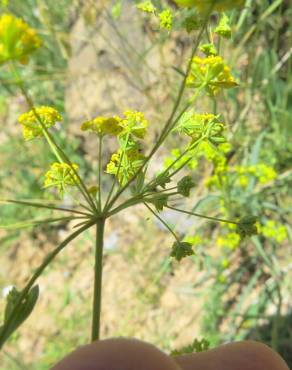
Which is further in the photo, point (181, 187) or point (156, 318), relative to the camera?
point (156, 318)

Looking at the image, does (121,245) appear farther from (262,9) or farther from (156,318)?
(262,9)

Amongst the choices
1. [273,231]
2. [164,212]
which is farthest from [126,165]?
[164,212]

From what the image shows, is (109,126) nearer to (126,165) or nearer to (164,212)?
(126,165)

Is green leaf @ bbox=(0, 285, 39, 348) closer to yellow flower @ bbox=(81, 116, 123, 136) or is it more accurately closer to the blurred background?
yellow flower @ bbox=(81, 116, 123, 136)

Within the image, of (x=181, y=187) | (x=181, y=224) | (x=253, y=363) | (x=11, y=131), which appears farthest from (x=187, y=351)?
(x=11, y=131)

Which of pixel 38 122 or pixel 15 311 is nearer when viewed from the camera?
pixel 15 311

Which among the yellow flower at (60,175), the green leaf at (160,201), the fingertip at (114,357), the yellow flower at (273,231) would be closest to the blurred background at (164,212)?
the yellow flower at (273,231)
